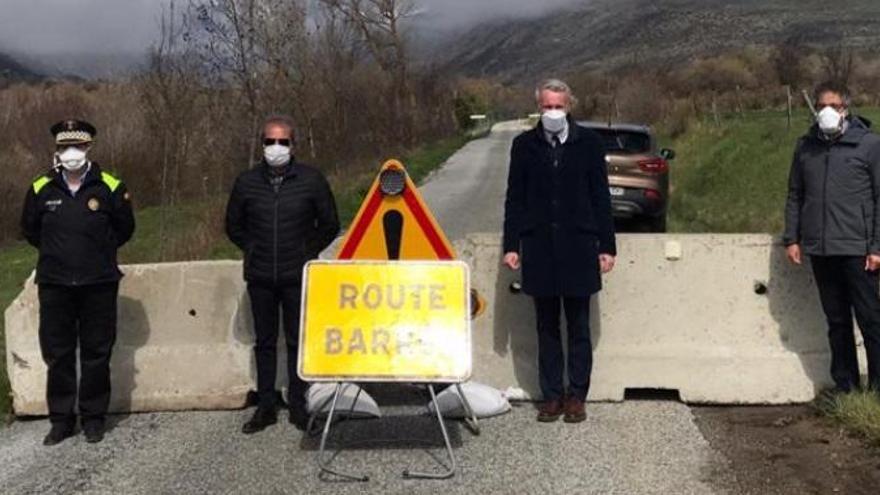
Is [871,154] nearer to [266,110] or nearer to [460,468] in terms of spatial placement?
[460,468]

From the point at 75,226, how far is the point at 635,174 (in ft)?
34.8

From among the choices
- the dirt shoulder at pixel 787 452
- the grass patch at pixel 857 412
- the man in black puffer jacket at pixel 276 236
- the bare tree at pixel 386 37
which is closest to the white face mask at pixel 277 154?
the man in black puffer jacket at pixel 276 236

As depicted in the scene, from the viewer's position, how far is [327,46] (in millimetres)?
34000

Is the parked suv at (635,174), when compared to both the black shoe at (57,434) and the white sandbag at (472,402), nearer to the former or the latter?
the white sandbag at (472,402)

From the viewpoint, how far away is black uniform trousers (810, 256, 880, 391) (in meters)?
5.95

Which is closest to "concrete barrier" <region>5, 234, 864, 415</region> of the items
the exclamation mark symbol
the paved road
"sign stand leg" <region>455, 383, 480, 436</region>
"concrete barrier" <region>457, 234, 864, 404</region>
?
"concrete barrier" <region>457, 234, 864, 404</region>

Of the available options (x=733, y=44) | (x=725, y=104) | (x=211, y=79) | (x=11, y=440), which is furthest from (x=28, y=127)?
(x=733, y=44)

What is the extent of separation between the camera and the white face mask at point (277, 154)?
6.07 metres

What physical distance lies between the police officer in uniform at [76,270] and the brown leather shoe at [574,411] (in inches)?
113

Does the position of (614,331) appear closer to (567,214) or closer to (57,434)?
(567,214)

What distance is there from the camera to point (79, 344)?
6.32m

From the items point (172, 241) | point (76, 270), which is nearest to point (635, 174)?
point (172, 241)

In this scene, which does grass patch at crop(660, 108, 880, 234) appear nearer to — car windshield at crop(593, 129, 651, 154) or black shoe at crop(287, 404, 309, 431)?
car windshield at crop(593, 129, 651, 154)

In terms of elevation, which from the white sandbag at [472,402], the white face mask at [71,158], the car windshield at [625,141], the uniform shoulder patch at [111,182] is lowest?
the white sandbag at [472,402]
